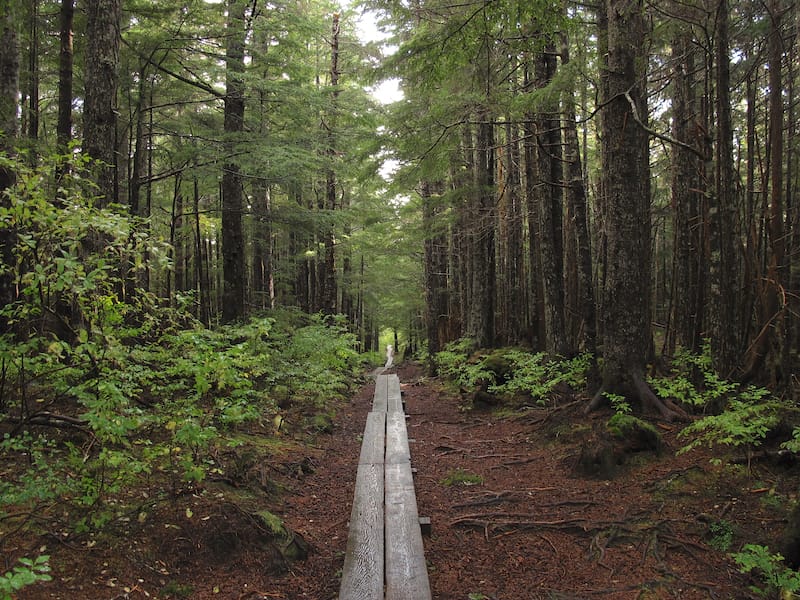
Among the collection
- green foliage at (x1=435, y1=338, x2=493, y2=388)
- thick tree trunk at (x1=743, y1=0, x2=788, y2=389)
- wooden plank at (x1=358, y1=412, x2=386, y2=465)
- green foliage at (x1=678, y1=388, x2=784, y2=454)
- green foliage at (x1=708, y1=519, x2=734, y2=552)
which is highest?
thick tree trunk at (x1=743, y1=0, x2=788, y2=389)

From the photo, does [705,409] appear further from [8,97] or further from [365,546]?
[8,97]

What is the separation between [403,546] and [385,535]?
279 mm

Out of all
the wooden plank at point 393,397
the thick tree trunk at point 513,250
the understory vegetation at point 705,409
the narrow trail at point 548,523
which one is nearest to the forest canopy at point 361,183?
the thick tree trunk at point 513,250

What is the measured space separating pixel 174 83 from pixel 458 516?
43.3 feet

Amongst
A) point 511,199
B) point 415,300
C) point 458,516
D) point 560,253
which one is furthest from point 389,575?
point 415,300

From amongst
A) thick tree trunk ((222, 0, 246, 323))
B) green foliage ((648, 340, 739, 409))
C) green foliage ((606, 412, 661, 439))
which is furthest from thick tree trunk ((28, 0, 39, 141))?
green foliage ((648, 340, 739, 409))

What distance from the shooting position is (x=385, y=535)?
4527mm

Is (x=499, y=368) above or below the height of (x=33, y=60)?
below

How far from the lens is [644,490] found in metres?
5.30

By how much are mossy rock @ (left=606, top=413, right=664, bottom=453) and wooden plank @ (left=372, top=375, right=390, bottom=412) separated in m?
5.20

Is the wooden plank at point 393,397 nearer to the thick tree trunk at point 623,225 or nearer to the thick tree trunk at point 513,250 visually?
the thick tree trunk at point 623,225

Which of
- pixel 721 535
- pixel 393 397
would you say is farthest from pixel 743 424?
pixel 393 397

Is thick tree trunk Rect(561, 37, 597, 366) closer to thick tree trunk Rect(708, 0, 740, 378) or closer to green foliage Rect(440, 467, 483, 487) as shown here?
thick tree trunk Rect(708, 0, 740, 378)

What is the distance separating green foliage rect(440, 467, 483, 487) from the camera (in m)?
6.46
